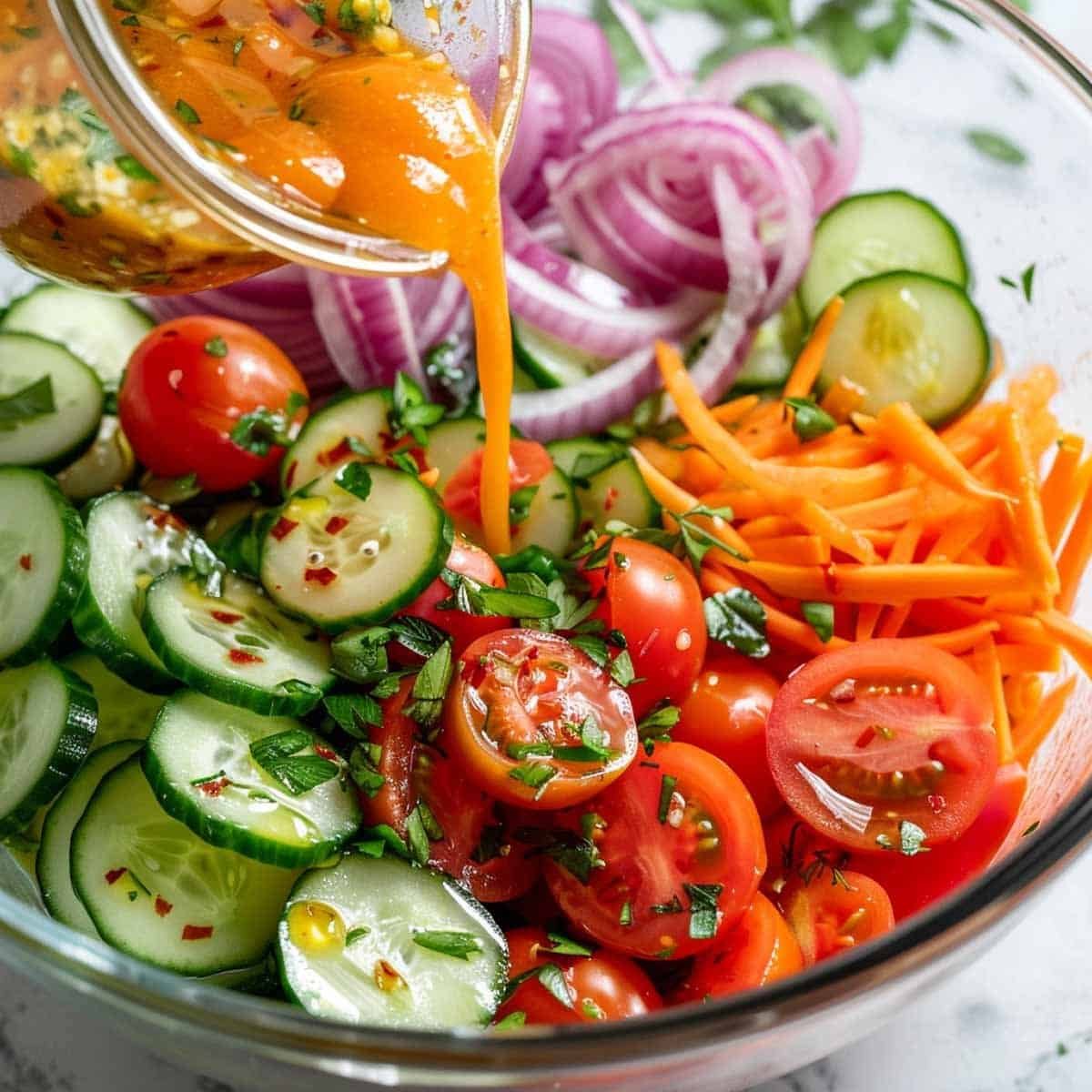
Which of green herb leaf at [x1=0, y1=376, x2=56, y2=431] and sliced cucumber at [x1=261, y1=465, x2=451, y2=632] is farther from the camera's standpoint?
green herb leaf at [x1=0, y1=376, x2=56, y2=431]

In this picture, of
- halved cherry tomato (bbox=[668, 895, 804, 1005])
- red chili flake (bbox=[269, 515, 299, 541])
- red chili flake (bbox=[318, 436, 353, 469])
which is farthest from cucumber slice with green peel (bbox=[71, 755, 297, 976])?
red chili flake (bbox=[318, 436, 353, 469])

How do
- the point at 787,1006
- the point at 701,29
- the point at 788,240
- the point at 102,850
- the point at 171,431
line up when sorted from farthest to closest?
the point at 701,29
the point at 788,240
the point at 171,431
the point at 102,850
the point at 787,1006

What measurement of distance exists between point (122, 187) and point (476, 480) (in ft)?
2.54

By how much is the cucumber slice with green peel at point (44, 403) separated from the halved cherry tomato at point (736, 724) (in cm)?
112

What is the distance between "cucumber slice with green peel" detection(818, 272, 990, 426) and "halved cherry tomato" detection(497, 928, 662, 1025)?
1156mm

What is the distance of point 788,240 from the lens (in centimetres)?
251

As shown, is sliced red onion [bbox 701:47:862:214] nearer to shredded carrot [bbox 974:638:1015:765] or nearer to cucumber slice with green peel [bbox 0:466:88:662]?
shredded carrot [bbox 974:638:1015:765]

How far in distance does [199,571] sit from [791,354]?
1.29 m

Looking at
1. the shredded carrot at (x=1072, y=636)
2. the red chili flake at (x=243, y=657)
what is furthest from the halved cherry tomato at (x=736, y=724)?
the red chili flake at (x=243, y=657)

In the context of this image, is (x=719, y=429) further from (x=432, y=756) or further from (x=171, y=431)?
(x=171, y=431)

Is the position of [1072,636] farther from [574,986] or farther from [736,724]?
[574,986]

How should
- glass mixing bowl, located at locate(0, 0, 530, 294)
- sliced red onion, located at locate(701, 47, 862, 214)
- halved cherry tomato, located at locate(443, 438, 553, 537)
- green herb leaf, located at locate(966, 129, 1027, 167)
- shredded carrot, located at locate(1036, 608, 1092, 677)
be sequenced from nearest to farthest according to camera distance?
glass mixing bowl, located at locate(0, 0, 530, 294) → shredded carrot, located at locate(1036, 608, 1092, 677) → halved cherry tomato, located at locate(443, 438, 553, 537) → green herb leaf, located at locate(966, 129, 1027, 167) → sliced red onion, located at locate(701, 47, 862, 214)

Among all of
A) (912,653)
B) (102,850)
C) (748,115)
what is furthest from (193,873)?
(748,115)

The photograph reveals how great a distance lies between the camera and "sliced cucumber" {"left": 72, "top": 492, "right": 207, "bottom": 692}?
5.88ft
